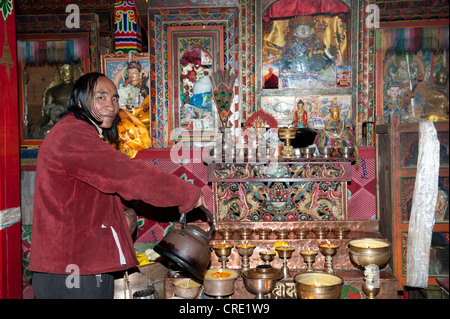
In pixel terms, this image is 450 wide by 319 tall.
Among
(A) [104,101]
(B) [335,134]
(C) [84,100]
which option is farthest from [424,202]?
(C) [84,100]

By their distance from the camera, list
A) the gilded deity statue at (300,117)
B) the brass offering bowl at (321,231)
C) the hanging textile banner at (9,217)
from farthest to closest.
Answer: the gilded deity statue at (300,117) < the brass offering bowl at (321,231) < the hanging textile banner at (9,217)

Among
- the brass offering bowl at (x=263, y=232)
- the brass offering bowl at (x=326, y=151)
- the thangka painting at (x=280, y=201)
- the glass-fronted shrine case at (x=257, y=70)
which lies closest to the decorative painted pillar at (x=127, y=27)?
the glass-fronted shrine case at (x=257, y=70)

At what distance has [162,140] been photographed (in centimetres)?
487

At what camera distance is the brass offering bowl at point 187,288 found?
3312 millimetres

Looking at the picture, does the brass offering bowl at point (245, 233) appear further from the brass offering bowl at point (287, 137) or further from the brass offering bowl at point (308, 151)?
the brass offering bowl at point (308, 151)

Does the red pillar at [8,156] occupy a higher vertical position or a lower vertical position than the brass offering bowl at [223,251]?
higher

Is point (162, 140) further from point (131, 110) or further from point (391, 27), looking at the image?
point (391, 27)

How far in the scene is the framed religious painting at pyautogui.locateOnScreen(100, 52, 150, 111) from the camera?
4914 mm

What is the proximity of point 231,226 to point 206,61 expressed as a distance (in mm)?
2046

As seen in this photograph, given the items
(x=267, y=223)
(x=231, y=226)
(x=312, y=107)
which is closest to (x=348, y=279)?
(x=267, y=223)

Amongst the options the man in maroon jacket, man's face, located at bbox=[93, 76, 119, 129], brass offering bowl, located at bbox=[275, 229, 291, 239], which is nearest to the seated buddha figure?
brass offering bowl, located at bbox=[275, 229, 291, 239]

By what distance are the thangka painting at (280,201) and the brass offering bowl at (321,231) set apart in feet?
0.88

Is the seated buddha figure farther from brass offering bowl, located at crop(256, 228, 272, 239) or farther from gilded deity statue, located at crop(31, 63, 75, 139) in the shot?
gilded deity statue, located at crop(31, 63, 75, 139)

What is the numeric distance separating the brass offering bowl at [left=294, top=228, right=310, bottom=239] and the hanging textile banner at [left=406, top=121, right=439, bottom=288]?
952mm
